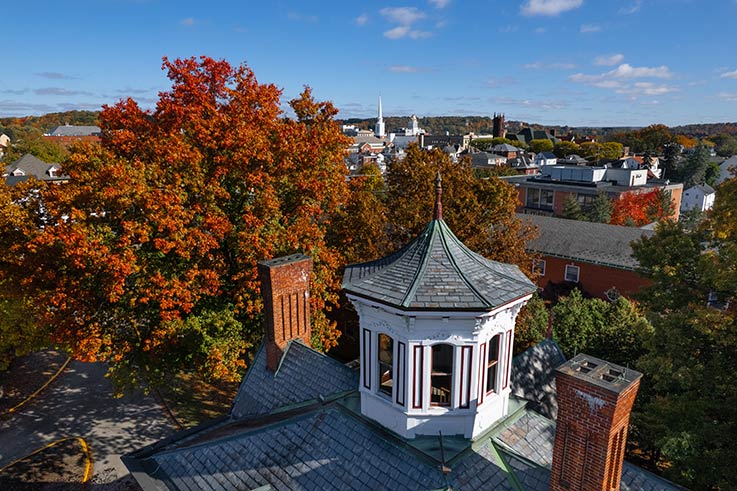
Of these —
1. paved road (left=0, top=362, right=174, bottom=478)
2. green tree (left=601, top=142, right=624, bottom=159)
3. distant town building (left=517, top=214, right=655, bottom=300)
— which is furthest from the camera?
green tree (left=601, top=142, right=624, bottom=159)

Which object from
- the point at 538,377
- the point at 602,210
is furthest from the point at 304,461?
the point at 602,210

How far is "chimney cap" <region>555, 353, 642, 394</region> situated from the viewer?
812 cm

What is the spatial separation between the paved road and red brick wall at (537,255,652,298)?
31.1 m

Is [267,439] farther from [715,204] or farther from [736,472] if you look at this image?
[715,204]

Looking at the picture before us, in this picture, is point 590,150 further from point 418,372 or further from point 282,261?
Answer: point 418,372

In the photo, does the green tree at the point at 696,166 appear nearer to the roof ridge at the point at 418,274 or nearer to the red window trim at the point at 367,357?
the roof ridge at the point at 418,274

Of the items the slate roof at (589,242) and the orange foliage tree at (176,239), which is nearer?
the orange foliage tree at (176,239)

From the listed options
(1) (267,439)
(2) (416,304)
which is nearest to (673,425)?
(2) (416,304)

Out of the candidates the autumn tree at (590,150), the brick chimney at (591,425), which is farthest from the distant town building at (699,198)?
the brick chimney at (591,425)

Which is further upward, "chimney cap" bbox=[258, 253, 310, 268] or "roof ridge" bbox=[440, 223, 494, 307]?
"roof ridge" bbox=[440, 223, 494, 307]

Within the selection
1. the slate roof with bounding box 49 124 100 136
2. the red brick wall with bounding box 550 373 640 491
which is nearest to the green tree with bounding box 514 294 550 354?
the red brick wall with bounding box 550 373 640 491

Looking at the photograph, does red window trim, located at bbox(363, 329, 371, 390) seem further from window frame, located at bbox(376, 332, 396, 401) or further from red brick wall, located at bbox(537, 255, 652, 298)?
red brick wall, located at bbox(537, 255, 652, 298)

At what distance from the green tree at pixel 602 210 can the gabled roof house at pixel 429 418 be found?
50069mm

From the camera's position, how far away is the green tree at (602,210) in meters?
55.3
